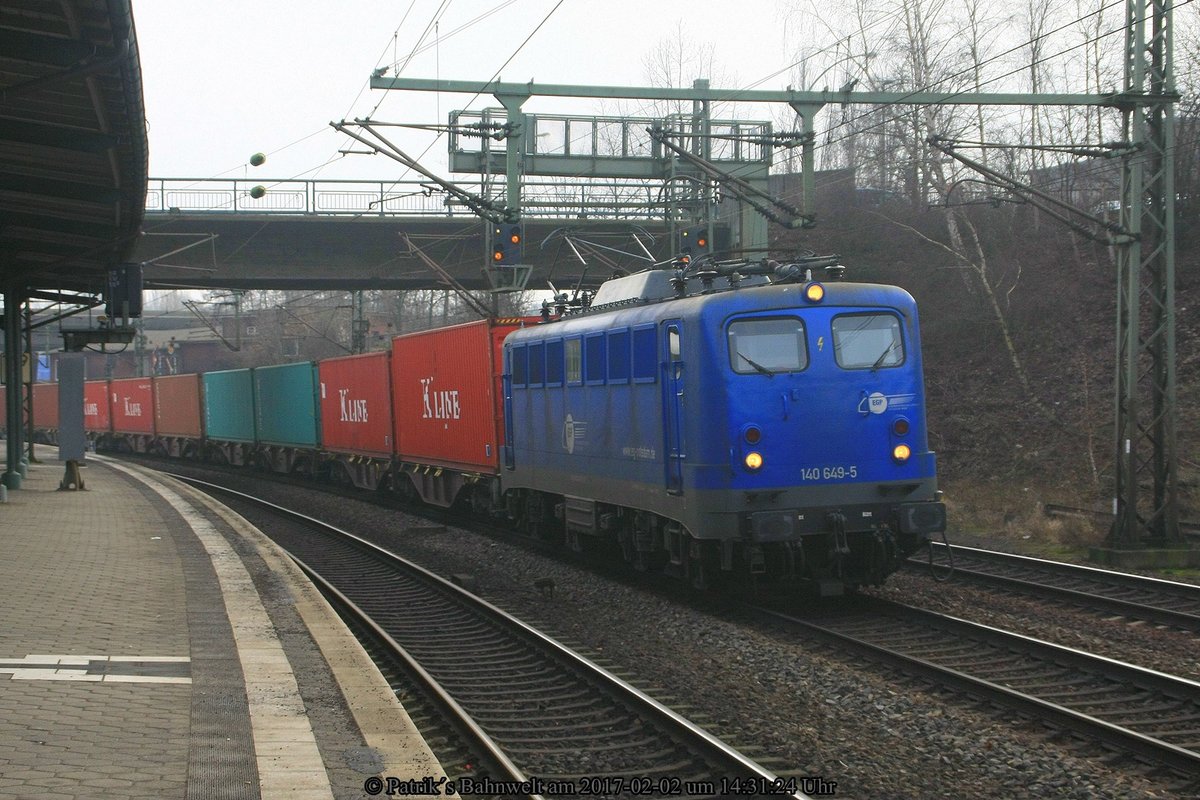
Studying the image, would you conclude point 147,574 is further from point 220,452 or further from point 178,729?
point 220,452

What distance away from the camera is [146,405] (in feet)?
165

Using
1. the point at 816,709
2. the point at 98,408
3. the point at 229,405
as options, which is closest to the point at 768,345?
the point at 816,709

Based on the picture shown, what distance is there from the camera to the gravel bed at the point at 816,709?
6336 mm

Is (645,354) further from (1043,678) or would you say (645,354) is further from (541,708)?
(1043,678)

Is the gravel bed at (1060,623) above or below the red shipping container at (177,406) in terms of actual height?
below

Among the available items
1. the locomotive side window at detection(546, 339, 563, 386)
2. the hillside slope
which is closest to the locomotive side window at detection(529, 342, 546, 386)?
the locomotive side window at detection(546, 339, 563, 386)

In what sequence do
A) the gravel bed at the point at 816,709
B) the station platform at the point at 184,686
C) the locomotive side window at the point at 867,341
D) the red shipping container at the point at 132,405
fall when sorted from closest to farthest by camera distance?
the station platform at the point at 184,686 → the gravel bed at the point at 816,709 → the locomotive side window at the point at 867,341 → the red shipping container at the point at 132,405

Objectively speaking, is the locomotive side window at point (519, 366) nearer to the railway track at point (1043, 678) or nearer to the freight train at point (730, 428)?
the freight train at point (730, 428)

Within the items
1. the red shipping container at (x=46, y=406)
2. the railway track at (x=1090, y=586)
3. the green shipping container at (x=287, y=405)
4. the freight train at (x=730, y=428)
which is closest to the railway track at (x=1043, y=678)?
the freight train at (x=730, y=428)

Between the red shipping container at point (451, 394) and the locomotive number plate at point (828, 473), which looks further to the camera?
the red shipping container at point (451, 394)

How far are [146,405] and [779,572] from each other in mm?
43971

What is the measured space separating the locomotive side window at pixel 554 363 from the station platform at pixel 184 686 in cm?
385

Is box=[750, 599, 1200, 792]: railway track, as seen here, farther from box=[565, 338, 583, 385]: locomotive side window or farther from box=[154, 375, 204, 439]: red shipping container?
box=[154, 375, 204, 439]: red shipping container

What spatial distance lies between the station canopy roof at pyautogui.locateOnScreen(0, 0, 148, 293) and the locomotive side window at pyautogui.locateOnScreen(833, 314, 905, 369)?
6777mm
